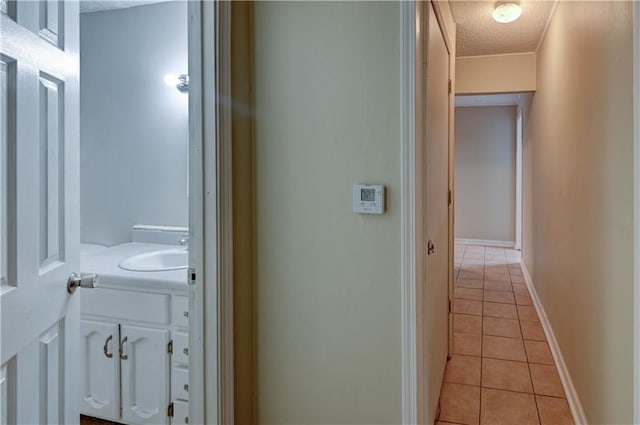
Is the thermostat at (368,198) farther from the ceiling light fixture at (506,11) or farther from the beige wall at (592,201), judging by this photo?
the ceiling light fixture at (506,11)

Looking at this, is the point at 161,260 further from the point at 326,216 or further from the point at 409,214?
the point at 409,214

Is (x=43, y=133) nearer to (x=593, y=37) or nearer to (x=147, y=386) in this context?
(x=147, y=386)

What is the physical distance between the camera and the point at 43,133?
105 cm

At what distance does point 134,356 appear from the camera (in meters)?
1.83

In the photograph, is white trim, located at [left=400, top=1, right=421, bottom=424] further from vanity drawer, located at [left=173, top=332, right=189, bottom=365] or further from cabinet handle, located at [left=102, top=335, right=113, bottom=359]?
cabinet handle, located at [left=102, top=335, right=113, bottom=359]

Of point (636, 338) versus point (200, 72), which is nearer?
point (636, 338)

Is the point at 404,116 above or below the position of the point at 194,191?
above

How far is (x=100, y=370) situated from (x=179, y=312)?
54cm

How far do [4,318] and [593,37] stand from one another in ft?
7.61

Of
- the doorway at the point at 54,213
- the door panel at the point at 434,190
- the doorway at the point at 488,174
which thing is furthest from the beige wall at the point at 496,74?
the doorway at the point at 54,213

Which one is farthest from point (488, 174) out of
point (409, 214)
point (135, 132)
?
point (409, 214)

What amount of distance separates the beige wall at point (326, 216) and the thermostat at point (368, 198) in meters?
0.03

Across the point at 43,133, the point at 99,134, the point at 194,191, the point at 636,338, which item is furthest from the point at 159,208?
the point at 636,338

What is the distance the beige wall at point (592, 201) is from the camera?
134 cm
